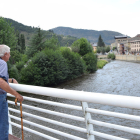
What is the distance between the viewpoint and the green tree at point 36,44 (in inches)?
1083

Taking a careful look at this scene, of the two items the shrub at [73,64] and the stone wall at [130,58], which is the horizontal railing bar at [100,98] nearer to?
the shrub at [73,64]

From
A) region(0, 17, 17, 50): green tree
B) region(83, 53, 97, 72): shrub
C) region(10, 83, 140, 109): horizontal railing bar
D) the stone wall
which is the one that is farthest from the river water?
the stone wall

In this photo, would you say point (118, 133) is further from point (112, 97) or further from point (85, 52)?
point (85, 52)

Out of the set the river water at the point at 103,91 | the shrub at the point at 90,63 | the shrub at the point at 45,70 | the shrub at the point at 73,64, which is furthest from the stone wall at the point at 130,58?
the shrub at the point at 45,70

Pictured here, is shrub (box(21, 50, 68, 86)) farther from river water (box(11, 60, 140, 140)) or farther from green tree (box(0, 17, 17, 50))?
green tree (box(0, 17, 17, 50))

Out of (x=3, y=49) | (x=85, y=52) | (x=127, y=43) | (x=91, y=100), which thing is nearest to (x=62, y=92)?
(x=91, y=100)

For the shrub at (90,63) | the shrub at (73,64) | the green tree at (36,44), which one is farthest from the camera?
the shrub at (90,63)

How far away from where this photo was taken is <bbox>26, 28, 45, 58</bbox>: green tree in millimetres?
27516

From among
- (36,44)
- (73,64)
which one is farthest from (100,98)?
(36,44)

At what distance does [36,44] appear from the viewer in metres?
28.1

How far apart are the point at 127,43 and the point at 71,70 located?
272ft

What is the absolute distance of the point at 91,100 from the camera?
1.30 m

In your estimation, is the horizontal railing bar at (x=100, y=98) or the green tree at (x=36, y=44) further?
the green tree at (x=36, y=44)

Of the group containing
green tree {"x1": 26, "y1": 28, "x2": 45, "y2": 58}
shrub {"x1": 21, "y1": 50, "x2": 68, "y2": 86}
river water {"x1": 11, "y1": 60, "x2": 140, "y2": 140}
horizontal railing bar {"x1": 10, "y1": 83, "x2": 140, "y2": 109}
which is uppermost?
green tree {"x1": 26, "y1": 28, "x2": 45, "y2": 58}
